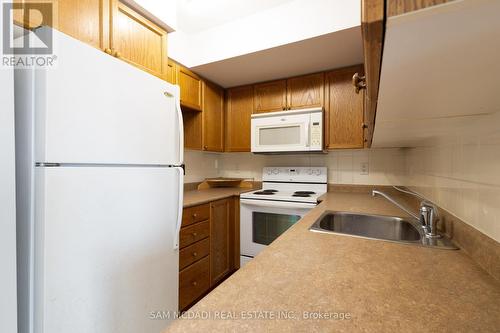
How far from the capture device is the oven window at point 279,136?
7.28ft

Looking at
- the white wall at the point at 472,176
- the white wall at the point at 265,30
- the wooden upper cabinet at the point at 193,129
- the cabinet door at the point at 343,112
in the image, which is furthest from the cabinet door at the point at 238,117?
the white wall at the point at 472,176

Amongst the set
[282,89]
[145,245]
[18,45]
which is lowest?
[145,245]

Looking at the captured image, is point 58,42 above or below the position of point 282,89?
below

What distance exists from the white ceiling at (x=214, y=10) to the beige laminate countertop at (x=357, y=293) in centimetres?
184

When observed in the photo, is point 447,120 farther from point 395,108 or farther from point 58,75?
point 58,75

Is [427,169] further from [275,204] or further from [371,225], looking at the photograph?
[275,204]

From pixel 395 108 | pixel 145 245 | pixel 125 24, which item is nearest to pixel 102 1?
pixel 125 24

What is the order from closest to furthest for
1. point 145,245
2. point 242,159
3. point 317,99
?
point 145,245 → point 317,99 → point 242,159

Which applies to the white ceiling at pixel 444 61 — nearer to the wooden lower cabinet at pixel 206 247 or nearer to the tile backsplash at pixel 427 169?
the tile backsplash at pixel 427 169

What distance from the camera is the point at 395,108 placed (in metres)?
0.60

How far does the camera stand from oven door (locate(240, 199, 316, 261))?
204cm

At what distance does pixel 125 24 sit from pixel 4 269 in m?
1.44

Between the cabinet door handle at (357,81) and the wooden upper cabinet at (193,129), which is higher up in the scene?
the wooden upper cabinet at (193,129)

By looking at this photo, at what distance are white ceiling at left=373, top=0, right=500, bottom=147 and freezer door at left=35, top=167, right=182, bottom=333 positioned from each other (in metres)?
1.02
